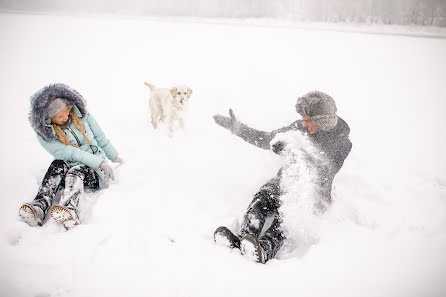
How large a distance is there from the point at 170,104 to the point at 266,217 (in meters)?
2.31

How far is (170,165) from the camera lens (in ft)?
8.69

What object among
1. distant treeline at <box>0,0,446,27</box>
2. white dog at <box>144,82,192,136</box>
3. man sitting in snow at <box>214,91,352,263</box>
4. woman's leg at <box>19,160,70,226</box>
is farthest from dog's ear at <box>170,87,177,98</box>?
distant treeline at <box>0,0,446,27</box>

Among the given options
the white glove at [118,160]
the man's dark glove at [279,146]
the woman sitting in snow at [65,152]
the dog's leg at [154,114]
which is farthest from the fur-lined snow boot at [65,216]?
the dog's leg at [154,114]

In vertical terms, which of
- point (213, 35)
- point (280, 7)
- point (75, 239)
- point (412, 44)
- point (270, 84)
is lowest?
point (75, 239)

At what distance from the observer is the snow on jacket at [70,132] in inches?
73.6

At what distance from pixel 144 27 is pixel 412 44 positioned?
7326 millimetres

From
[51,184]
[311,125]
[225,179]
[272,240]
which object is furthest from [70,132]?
[311,125]

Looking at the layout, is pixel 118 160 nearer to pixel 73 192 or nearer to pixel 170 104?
pixel 73 192

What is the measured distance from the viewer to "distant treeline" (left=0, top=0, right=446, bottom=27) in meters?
5.84

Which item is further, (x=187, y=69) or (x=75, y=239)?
(x=187, y=69)

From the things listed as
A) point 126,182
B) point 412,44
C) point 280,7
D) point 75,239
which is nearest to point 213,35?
point 280,7

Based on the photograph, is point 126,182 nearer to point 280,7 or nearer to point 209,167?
point 209,167

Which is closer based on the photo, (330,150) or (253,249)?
(253,249)

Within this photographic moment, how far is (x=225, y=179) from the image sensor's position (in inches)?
98.7
